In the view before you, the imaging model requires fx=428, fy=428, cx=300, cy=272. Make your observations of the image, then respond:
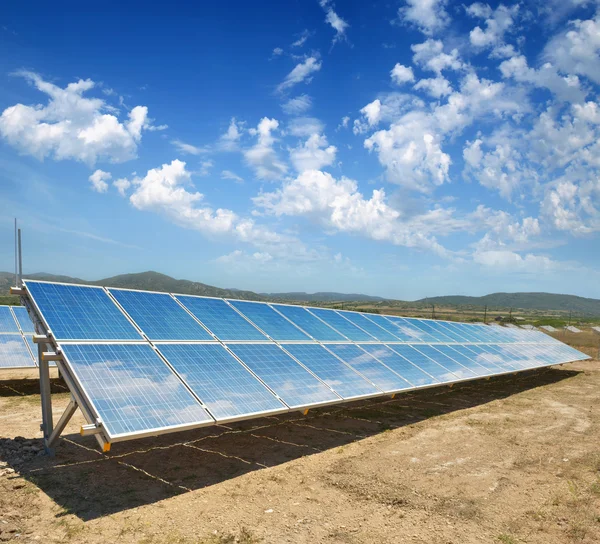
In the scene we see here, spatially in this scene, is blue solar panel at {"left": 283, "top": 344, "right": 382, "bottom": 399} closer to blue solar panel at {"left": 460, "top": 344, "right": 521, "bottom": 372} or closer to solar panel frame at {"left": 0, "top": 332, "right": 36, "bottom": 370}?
blue solar panel at {"left": 460, "top": 344, "right": 521, "bottom": 372}

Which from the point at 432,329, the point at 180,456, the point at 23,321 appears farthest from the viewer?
the point at 432,329

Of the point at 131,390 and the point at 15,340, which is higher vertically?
the point at 131,390

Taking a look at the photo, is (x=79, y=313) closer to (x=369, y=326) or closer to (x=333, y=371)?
(x=333, y=371)

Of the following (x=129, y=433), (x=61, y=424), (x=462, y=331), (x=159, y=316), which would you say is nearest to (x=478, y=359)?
(x=462, y=331)

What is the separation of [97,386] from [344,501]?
6572 millimetres

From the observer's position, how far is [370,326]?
24.1 meters

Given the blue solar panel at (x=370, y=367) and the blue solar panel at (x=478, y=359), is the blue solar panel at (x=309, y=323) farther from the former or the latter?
the blue solar panel at (x=478, y=359)

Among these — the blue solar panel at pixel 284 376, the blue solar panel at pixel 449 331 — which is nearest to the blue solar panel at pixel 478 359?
the blue solar panel at pixel 449 331

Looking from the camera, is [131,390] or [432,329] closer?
[131,390]

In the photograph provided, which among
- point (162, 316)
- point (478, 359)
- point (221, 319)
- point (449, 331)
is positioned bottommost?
point (478, 359)

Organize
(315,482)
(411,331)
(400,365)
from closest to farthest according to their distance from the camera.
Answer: (315,482), (400,365), (411,331)

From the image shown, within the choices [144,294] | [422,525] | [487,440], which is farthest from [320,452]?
[144,294]

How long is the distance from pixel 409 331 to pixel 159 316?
16260mm

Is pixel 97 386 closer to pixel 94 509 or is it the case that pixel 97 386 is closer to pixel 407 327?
pixel 94 509
